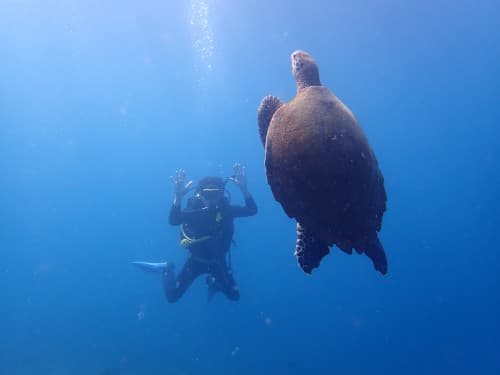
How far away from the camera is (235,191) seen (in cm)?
5481

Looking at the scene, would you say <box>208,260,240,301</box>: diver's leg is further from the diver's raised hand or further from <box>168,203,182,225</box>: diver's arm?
the diver's raised hand

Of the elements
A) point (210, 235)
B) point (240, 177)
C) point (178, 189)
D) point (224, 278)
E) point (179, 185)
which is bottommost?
point (224, 278)

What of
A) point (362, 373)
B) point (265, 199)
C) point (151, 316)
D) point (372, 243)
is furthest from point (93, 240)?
point (372, 243)

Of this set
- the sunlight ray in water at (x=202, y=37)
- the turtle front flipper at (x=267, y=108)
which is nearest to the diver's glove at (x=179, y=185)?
the turtle front flipper at (x=267, y=108)

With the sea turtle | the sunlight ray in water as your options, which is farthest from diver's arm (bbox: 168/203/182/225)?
the sunlight ray in water

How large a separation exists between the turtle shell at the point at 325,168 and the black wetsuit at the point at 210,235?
6194mm

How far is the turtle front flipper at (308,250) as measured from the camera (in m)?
3.67

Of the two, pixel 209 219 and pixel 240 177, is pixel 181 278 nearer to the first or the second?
pixel 209 219

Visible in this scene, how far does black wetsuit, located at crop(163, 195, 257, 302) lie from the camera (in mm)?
10008

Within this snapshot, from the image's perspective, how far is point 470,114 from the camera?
192 feet

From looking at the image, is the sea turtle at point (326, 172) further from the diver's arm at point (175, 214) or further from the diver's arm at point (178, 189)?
the diver's arm at point (175, 214)

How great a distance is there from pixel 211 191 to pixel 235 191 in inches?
1767

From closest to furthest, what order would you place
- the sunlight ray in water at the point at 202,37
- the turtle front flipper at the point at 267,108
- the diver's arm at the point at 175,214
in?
the turtle front flipper at the point at 267,108 → the diver's arm at the point at 175,214 → the sunlight ray in water at the point at 202,37

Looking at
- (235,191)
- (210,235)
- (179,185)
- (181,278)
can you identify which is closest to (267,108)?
(179,185)
